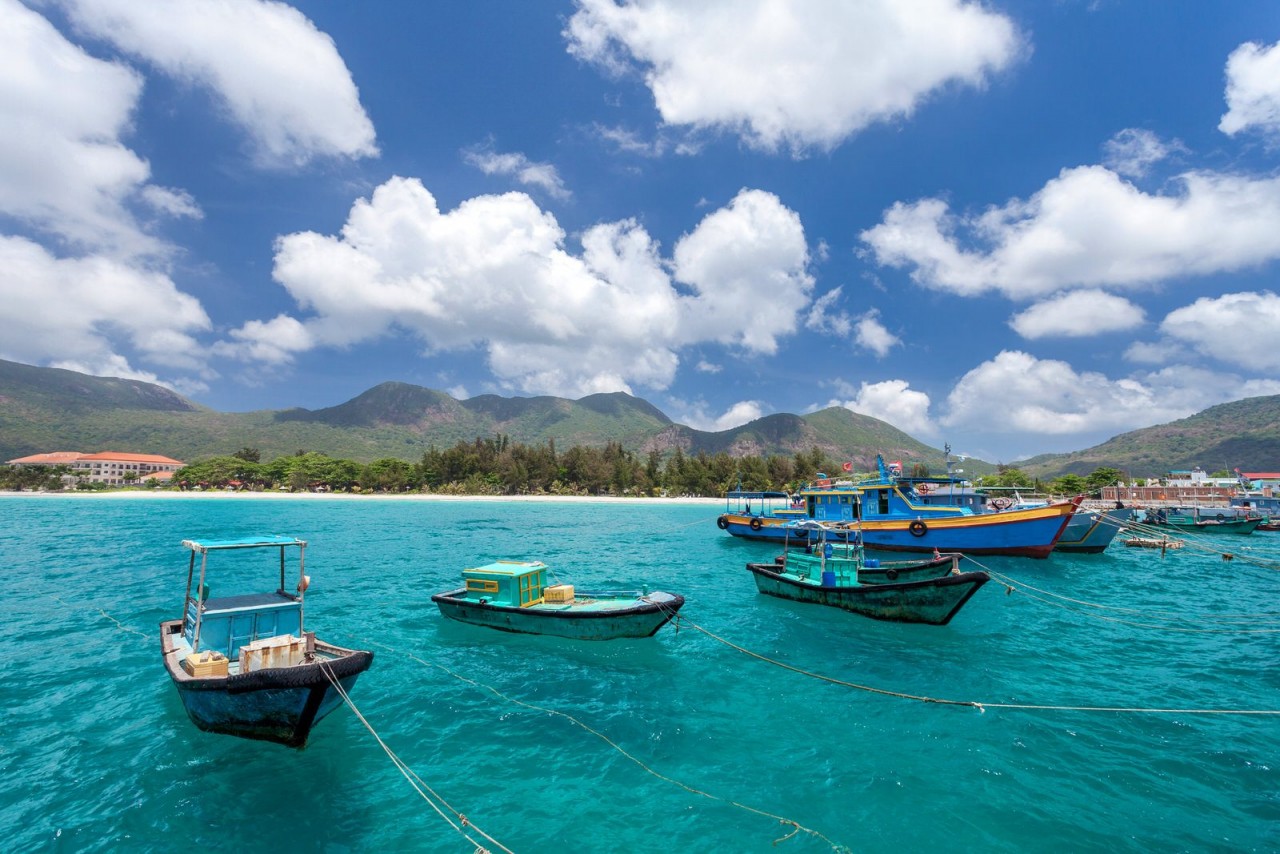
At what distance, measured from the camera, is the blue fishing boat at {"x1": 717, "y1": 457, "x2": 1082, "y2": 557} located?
32.8 meters

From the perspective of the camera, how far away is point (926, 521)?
34.0 m

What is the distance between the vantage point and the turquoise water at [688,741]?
26.6 ft

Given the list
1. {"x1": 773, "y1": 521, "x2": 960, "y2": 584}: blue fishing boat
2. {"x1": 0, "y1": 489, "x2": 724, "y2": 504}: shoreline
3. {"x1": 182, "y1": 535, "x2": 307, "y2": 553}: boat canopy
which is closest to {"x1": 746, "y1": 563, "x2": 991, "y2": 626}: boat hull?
{"x1": 773, "y1": 521, "x2": 960, "y2": 584}: blue fishing boat

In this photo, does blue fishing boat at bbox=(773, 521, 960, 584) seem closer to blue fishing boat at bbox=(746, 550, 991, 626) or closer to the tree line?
blue fishing boat at bbox=(746, 550, 991, 626)

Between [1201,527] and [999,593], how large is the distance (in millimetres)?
55596

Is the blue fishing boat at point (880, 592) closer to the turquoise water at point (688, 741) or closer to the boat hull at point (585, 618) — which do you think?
the turquoise water at point (688, 741)

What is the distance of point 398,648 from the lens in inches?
644

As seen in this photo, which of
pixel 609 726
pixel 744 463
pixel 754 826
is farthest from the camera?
pixel 744 463

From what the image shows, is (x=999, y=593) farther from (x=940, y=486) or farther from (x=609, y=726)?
(x=609, y=726)

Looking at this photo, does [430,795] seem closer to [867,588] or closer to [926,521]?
[867,588]

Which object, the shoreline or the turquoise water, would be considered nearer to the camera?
the turquoise water

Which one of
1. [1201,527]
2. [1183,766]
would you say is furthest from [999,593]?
[1201,527]

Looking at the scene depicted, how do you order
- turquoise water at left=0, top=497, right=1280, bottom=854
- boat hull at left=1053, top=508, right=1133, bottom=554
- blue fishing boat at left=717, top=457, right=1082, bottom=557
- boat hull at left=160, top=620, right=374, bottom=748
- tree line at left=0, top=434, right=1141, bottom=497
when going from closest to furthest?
turquoise water at left=0, top=497, right=1280, bottom=854, boat hull at left=160, top=620, right=374, bottom=748, blue fishing boat at left=717, top=457, right=1082, bottom=557, boat hull at left=1053, top=508, right=1133, bottom=554, tree line at left=0, top=434, right=1141, bottom=497

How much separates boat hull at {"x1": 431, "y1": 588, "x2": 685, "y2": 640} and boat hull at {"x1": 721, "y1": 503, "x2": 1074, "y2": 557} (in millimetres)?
17431
